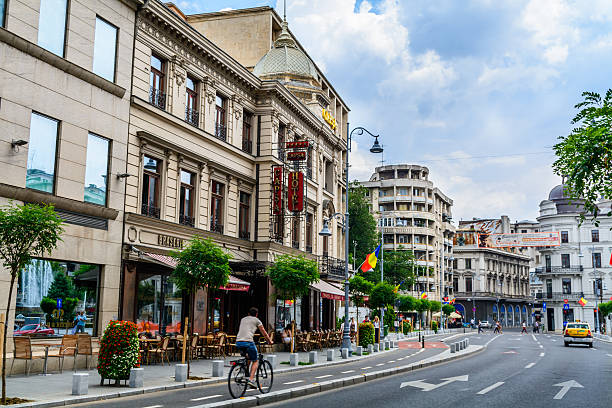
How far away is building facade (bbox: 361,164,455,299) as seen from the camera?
96625 millimetres

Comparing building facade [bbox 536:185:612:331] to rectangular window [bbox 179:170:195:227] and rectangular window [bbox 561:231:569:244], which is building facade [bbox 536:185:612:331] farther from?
rectangular window [bbox 179:170:195:227]

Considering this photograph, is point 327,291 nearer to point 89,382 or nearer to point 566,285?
point 89,382

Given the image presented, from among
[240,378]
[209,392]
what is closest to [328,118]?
[209,392]

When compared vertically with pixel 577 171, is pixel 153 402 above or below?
below

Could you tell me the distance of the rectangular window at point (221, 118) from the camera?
29094 millimetres

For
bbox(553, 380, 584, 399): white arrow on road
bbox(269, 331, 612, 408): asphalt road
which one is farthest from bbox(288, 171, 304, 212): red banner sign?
bbox(553, 380, 584, 399): white arrow on road

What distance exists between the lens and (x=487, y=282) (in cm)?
10856

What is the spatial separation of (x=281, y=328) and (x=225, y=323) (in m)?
4.41

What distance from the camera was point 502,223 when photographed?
4882 inches

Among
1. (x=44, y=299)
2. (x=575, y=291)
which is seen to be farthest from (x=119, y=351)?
(x=575, y=291)

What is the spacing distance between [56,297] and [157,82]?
9.98 meters

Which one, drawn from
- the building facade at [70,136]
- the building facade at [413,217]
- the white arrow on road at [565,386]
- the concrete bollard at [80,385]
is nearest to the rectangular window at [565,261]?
the building facade at [413,217]

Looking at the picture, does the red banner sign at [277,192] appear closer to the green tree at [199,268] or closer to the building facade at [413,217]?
the green tree at [199,268]

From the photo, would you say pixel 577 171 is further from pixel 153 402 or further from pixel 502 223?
pixel 502 223
